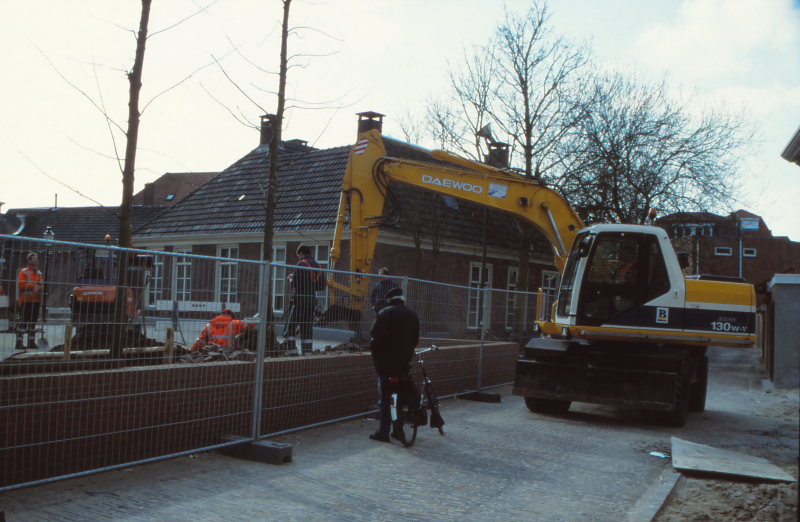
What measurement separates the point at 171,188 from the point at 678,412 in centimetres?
5735

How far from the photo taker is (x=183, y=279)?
6070 mm

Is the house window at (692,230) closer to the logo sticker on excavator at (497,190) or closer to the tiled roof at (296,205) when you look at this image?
the tiled roof at (296,205)

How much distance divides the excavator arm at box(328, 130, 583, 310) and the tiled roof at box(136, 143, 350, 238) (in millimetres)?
9549

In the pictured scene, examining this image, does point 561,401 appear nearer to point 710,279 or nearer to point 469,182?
point 710,279

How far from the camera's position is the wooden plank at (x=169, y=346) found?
5965 millimetres

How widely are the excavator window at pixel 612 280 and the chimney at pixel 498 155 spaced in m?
13.2

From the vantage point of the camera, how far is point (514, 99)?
79.7ft

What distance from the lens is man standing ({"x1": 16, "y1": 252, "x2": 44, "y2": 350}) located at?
477 centimetres

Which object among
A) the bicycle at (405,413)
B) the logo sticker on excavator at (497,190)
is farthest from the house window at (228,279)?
the logo sticker on excavator at (497,190)

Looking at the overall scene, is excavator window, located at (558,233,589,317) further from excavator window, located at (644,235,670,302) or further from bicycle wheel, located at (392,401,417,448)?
bicycle wheel, located at (392,401,417,448)

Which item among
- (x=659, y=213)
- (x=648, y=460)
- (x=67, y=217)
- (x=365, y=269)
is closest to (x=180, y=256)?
(x=648, y=460)

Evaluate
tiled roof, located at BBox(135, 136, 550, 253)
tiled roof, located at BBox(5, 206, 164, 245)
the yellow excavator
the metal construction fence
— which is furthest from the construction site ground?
tiled roof, located at BBox(5, 206, 164, 245)

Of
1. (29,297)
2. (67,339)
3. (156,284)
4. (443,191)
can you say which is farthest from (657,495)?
(443,191)

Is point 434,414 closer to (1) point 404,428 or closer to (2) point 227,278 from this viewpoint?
(1) point 404,428
